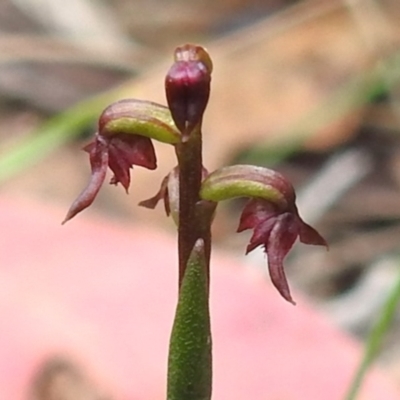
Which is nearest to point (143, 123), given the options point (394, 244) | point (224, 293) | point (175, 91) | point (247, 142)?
point (175, 91)

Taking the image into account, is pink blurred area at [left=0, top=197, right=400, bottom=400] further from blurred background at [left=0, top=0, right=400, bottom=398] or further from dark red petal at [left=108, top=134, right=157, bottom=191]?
dark red petal at [left=108, top=134, right=157, bottom=191]

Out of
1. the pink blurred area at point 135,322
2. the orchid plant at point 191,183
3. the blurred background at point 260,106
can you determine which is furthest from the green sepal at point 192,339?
the blurred background at point 260,106

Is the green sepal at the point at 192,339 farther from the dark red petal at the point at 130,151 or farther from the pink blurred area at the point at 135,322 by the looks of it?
the pink blurred area at the point at 135,322

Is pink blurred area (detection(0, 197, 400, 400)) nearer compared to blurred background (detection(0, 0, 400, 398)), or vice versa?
pink blurred area (detection(0, 197, 400, 400))

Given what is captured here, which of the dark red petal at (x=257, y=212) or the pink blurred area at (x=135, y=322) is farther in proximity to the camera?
the pink blurred area at (x=135, y=322)

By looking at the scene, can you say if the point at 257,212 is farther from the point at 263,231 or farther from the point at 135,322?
the point at 135,322

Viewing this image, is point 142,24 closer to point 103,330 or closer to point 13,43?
point 13,43

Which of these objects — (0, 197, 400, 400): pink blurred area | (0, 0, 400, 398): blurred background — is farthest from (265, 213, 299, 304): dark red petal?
(0, 0, 400, 398): blurred background

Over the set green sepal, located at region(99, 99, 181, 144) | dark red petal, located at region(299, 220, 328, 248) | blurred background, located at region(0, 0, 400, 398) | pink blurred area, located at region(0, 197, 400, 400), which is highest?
blurred background, located at region(0, 0, 400, 398)
